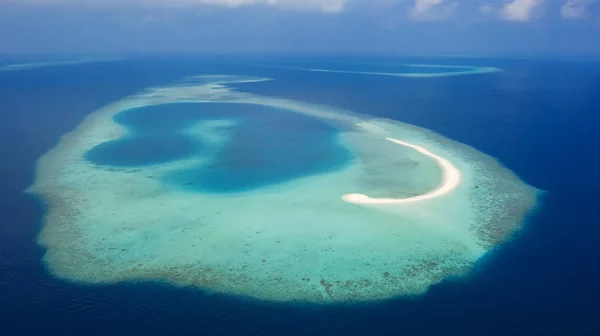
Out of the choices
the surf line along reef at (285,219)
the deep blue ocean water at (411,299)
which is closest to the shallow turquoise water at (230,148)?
the surf line along reef at (285,219)

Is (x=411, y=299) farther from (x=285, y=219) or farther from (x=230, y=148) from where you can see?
(x=230, y=148)

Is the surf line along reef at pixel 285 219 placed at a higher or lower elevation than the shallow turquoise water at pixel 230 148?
lower

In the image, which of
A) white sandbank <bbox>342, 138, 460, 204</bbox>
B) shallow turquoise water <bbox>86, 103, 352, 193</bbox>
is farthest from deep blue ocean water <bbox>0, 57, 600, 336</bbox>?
shallow turquoise water <bbox>86, 103, 352, 193</bbox>

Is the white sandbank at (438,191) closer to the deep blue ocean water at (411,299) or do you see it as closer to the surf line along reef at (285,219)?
the surf line along reef at (285,219)

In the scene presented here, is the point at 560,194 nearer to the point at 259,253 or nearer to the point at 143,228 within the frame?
the point at 259,253

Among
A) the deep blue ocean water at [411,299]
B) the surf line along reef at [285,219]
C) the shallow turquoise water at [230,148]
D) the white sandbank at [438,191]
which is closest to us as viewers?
the deep blue ocean water at [411,299]

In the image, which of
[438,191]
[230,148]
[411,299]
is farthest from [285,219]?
[230,148]
